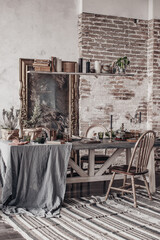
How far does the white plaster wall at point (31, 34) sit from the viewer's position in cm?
612

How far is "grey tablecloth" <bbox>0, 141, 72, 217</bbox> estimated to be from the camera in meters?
4.27

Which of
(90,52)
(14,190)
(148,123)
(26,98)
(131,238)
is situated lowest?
(131,238)

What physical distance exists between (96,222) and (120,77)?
367 centimetres

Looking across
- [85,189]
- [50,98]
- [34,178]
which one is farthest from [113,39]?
[34,178]

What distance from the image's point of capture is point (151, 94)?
23.3 ft

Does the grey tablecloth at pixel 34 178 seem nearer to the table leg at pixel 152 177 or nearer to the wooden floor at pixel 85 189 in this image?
the wooden floor at pixel 85 189

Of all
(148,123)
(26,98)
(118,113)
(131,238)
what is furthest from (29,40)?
(131,238)

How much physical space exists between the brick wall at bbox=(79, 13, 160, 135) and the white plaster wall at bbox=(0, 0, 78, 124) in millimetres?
266

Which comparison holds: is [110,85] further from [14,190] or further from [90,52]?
[14,190]

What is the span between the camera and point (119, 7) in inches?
271

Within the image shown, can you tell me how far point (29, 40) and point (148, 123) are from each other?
2900 mm

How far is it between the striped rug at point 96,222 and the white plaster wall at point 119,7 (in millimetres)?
3686

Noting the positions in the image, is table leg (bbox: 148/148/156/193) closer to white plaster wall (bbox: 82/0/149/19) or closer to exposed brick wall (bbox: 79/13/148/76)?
exposed brick wall (bbox: 79/13/148/76)

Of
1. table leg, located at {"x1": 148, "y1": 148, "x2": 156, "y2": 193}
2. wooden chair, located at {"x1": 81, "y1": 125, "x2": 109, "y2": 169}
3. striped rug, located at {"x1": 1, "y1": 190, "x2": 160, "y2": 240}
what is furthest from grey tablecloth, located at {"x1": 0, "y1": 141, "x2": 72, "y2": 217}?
table leg, located at {"x1": 148, "y1": 148, "x2": 156, "y2": 193}
